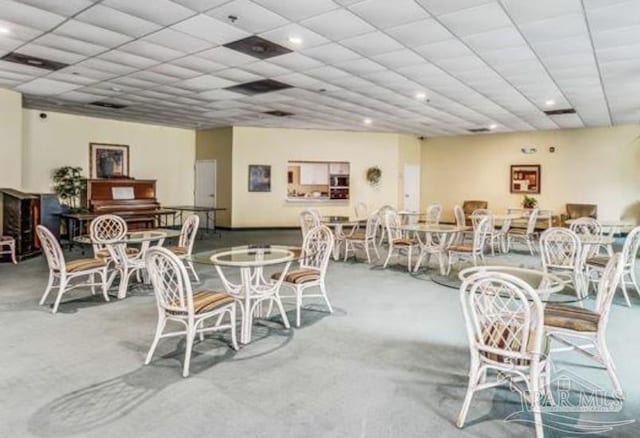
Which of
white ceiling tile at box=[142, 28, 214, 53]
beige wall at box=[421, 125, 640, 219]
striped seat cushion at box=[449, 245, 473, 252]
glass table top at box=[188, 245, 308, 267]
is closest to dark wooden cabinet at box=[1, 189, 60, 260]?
white ceiling tile at box=[142, 28, 214, 53]

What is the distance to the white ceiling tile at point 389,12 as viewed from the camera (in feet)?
13.2

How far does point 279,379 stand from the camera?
9.98 feet

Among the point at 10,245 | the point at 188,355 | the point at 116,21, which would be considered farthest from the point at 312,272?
the point at 10,245

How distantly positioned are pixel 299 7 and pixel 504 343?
3.37m

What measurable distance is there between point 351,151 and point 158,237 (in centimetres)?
837

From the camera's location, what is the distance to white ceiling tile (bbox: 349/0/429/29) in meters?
4.02

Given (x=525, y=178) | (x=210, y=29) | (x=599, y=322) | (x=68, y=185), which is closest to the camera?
(x=599, y=322)

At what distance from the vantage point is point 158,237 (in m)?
5.53

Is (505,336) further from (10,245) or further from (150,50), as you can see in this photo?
(10,245)

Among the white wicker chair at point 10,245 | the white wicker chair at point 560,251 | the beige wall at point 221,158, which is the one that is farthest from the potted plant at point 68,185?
the white wicker chair at point 560,251

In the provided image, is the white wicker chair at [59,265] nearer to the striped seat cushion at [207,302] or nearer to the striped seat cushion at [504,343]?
the striped seat cushion at [207,302]

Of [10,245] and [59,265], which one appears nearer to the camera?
[59,265]

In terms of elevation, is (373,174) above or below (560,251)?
above

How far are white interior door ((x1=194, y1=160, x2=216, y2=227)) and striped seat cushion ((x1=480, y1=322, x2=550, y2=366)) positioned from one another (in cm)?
1079
